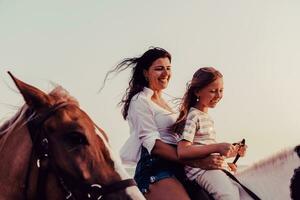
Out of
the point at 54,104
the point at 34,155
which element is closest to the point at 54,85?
the point at 54,104

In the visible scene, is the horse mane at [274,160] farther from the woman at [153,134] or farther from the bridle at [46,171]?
the bridle at [46,171]

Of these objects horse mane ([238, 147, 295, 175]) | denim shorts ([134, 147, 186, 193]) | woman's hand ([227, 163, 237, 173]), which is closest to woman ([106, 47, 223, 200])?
denim shorts ([134, 147, 186, 193])

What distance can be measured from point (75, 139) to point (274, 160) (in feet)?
8.38

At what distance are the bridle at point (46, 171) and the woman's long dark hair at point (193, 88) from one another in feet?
6.57

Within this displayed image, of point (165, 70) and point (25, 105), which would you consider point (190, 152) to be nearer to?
point (165, 70)

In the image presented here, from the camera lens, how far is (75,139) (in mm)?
3875

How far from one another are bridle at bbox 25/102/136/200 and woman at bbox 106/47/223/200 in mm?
1854

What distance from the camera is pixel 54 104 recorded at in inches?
160

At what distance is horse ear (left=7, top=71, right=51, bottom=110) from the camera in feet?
12.8

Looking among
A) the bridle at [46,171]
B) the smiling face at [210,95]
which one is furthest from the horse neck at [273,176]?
the bridle at [46,171]

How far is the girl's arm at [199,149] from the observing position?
538 cm

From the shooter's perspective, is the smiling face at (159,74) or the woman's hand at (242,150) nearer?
the woman's hand at (242,150)

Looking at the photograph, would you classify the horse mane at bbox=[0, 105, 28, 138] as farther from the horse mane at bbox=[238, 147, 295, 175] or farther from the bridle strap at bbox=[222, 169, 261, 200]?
the horse mane at bbox=[238, 147, 295, 175]

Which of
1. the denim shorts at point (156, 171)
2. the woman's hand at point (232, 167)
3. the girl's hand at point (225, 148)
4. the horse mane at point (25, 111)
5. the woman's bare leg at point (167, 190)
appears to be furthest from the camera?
the woman's hand at point (232, 167)
